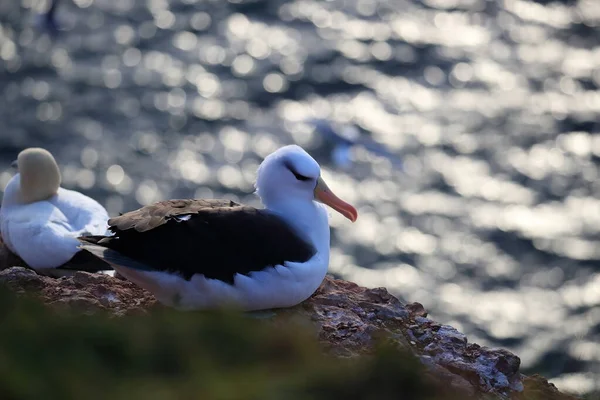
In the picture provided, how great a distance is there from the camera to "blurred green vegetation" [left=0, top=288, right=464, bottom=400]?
3.96 meters

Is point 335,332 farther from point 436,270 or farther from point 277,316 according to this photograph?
point 436,270

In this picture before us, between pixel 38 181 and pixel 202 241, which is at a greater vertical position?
pixel 202 241

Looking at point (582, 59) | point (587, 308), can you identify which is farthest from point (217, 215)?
point (582, 59)

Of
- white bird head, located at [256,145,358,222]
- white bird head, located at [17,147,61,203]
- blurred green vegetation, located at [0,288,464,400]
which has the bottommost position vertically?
white bird head, located at [17,147,61,203]

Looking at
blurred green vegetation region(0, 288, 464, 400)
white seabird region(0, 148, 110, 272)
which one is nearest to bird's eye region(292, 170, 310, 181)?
white seabird region(0, 148, 110, 272)

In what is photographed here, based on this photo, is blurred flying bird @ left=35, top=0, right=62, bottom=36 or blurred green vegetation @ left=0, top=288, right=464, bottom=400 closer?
blurred green vegetation @ left=0, top=288, right=464, bottom=400

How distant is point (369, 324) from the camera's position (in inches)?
305

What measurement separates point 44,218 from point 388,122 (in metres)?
16.3

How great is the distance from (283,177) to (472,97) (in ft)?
64.0

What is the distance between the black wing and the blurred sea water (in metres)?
10.7

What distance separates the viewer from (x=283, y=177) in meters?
8.75

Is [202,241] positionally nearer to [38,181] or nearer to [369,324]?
[369,324]

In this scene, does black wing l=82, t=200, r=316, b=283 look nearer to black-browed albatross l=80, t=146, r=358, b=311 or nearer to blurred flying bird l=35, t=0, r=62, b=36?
black-browed albatross l=80, t=146, r=358, b=311

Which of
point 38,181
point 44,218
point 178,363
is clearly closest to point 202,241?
point 178,363
